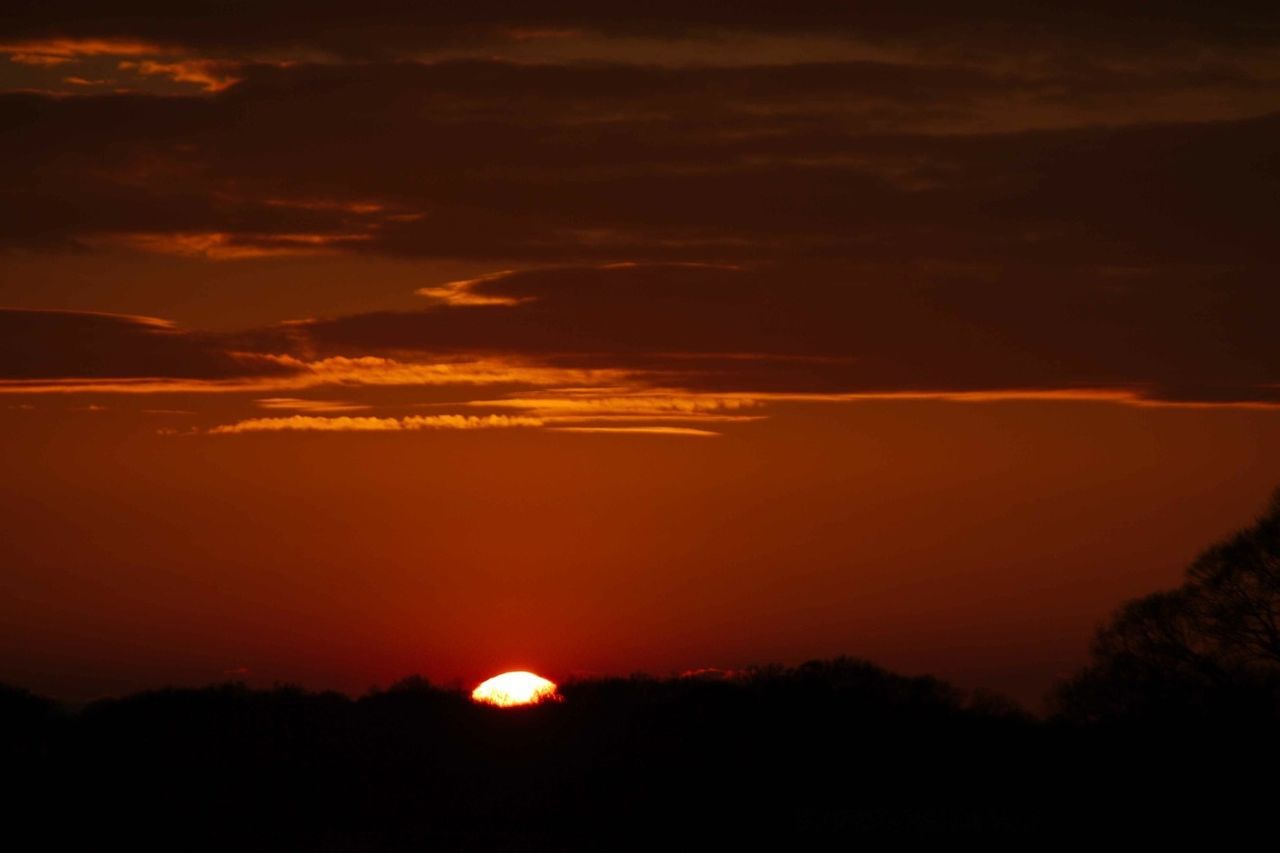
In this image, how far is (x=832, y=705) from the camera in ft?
104

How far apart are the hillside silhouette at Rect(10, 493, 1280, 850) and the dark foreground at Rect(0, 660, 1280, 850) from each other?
0.05 metres

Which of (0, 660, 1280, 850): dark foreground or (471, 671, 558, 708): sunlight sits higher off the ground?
(471, 671, 558, 708): sunlight

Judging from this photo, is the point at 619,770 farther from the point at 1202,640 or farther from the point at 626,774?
the point at 1202,640

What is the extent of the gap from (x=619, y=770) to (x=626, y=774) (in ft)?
0.85

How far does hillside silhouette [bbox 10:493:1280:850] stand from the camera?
26.3 m

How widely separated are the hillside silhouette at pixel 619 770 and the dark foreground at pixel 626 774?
0.16 ft

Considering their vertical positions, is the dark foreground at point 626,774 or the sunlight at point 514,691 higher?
the sunlight at point 514,691

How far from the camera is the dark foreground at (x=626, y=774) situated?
86.3ft

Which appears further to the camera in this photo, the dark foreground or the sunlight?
the sunlight

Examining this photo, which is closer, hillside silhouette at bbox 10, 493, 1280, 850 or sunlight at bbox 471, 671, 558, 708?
hillside silhouette at bbox 10, 493, 1280, 850

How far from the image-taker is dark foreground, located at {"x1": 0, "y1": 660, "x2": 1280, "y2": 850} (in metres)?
26.3

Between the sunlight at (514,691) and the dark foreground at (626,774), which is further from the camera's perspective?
the sunlight at (514,691)

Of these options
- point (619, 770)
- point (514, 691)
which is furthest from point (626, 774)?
point (514, 691)

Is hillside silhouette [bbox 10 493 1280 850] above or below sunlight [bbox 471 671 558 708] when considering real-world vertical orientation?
below
